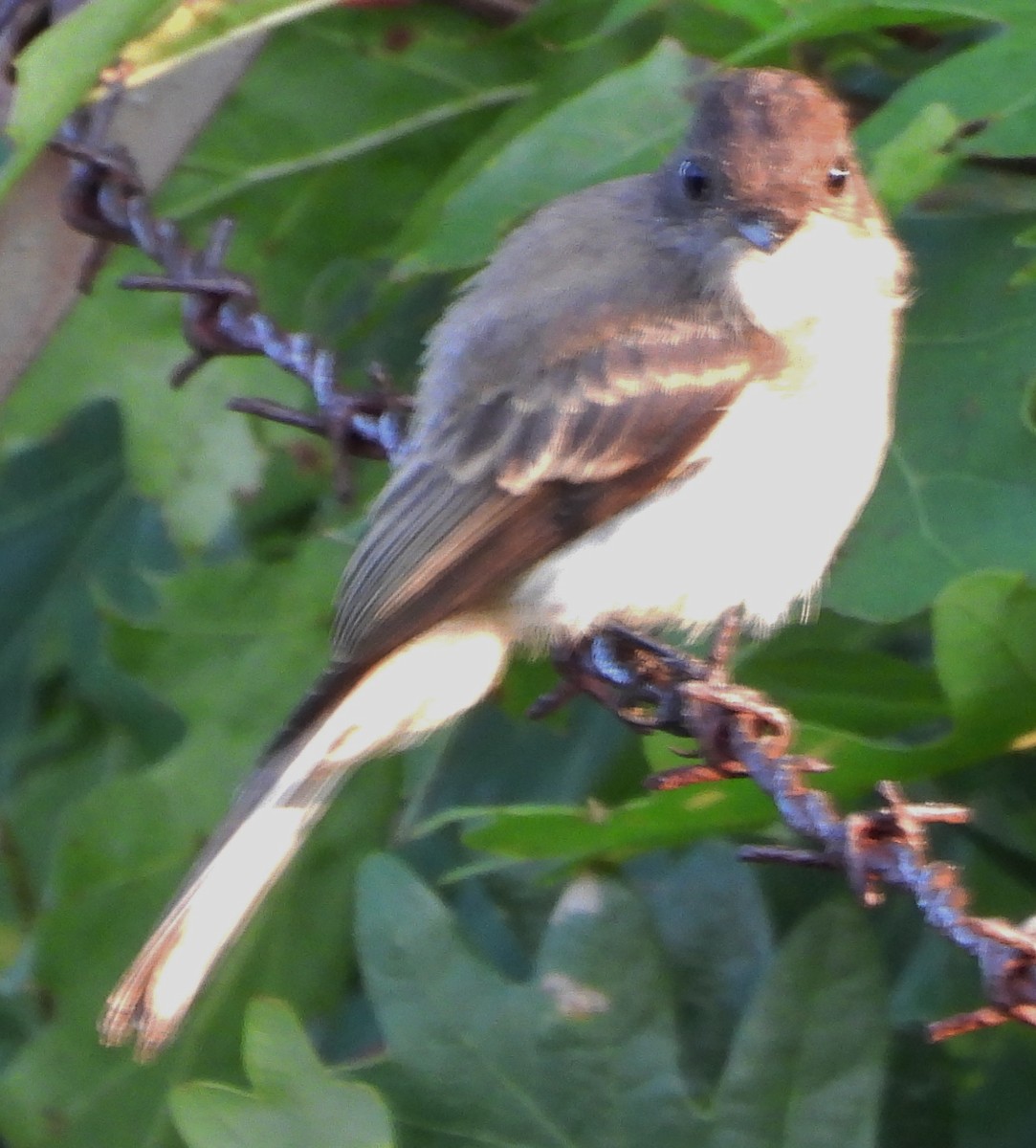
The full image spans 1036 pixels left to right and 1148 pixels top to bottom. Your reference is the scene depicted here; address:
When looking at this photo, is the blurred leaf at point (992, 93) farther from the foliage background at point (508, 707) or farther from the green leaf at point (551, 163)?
the green leaf at point (551, 163)

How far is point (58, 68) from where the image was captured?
1831 millimetres

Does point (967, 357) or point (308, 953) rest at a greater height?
point (967, 357)

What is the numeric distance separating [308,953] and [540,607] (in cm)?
53

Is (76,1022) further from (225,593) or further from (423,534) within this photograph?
(423,534)

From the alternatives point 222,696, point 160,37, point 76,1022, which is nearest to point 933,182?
point 160,37

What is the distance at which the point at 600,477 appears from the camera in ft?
6.97

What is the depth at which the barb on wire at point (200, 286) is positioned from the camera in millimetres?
2023

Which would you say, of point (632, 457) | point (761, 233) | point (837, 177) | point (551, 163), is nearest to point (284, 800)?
point (632, 457)

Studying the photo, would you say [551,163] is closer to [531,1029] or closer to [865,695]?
[865,695]

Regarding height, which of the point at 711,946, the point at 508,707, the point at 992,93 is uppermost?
the point at 992,93

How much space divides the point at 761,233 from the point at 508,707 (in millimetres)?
675

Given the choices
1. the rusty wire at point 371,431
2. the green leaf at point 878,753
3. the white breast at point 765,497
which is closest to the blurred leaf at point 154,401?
the rusty wire at point 371,431

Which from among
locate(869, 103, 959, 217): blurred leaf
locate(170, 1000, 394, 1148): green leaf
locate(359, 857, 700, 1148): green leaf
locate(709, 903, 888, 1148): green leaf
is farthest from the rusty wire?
locate(869, 103, 959, 217): blurred leaf

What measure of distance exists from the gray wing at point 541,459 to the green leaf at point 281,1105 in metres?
0.56
